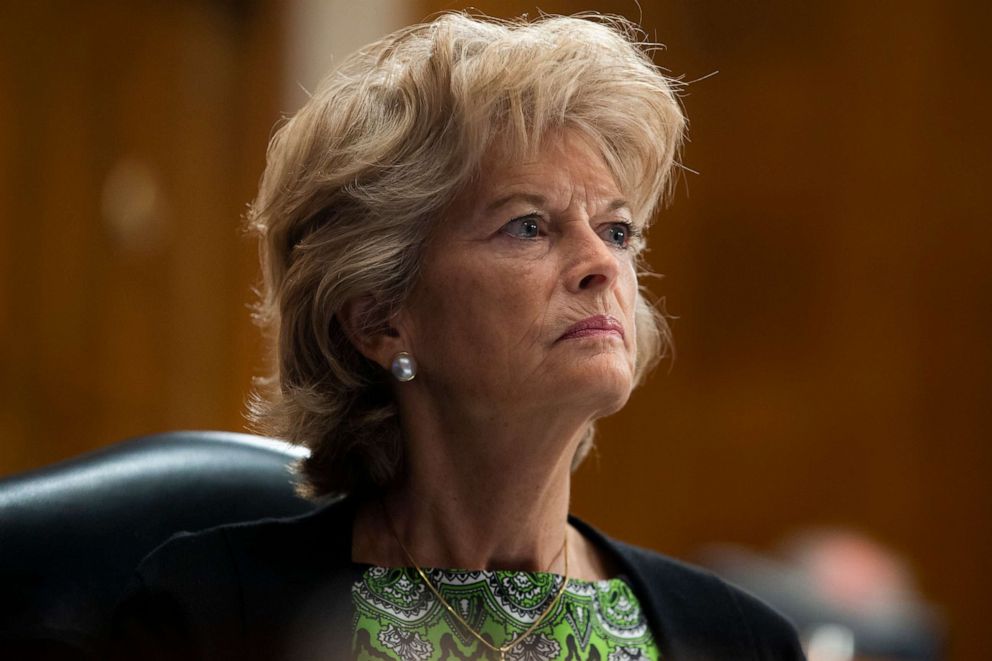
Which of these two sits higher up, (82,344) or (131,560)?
(131,560)

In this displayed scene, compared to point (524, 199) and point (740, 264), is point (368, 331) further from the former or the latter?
point (740, 264)

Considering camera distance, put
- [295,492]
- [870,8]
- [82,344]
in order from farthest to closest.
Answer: [870,8], [82,344], [295,492]

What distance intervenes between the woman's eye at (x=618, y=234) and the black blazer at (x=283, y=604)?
1.44 feet

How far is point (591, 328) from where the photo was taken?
1.54m

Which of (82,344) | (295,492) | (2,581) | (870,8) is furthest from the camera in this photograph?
(870,8)

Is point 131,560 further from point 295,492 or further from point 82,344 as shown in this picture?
point 82,344

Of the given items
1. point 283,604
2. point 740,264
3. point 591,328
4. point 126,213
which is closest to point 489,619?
point 283,604

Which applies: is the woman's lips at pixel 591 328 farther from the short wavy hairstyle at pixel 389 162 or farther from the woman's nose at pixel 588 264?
the short wavy hairstyle at pixel 389 162

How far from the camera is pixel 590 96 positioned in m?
1.62

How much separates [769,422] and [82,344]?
2.10m

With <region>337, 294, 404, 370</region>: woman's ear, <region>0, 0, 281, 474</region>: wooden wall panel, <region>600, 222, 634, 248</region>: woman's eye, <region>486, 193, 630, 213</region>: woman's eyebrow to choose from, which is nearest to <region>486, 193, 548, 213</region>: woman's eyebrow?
<region>486, 193, 630, 213</region>: woman's eyebrow

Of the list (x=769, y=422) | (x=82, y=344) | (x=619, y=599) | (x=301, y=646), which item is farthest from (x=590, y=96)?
(x=769, y=422)

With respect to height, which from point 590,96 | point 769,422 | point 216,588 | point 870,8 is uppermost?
point 590,96

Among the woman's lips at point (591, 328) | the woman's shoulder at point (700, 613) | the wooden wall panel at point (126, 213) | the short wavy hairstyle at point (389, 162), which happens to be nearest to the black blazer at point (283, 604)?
the woman's shoulder at point (700, 613)
